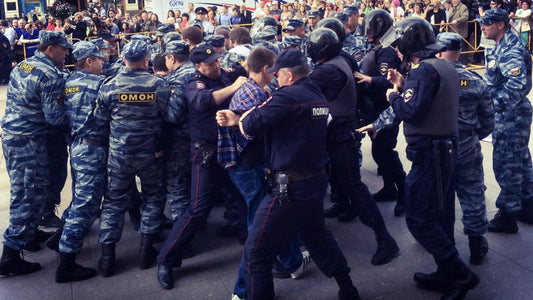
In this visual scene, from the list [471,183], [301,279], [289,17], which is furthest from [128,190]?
[289,17]

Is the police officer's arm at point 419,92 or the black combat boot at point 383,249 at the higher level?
the police officer's arm at point 419,92

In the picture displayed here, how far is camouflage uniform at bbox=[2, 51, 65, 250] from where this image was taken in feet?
15.6

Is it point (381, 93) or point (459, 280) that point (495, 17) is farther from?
point (459, 280)

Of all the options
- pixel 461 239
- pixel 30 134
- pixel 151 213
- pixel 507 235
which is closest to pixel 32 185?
pixel 30 134

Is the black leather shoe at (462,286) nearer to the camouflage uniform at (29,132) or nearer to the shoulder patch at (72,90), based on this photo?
the shoulder patch at (72,90)

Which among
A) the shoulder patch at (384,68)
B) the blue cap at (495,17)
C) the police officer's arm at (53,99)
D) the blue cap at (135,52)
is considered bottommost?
the police officer's arm at (53,99)

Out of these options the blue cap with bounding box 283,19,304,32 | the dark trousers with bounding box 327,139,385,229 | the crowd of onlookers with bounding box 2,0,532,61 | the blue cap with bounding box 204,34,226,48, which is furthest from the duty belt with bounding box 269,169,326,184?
the crowd of onlookers with bounding box 2,0,532,61

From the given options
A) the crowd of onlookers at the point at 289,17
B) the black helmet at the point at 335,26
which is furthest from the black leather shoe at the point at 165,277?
the crowd of onlookers at the point at 289,17

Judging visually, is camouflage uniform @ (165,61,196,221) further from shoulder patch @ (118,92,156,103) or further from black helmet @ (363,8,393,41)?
black helmet @ (363,8,393,41)

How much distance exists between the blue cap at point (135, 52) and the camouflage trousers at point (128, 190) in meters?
0.77

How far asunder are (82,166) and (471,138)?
10.3 feet

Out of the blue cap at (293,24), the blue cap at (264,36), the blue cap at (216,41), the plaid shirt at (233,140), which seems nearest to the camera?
the plaid shirt at (233,140)

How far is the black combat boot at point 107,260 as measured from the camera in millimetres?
4691

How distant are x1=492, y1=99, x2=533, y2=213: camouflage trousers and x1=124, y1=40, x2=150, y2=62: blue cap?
3.18 m
